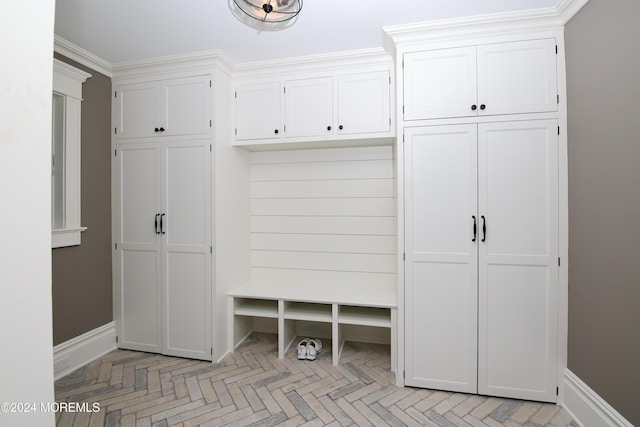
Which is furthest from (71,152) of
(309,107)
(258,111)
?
(309,107)

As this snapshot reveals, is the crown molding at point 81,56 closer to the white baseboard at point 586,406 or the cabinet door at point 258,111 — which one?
the cabinet door at point 258,111

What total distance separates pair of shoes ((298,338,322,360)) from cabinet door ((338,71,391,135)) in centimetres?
190

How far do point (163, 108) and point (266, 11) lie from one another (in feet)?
5.27

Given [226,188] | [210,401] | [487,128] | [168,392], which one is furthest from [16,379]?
[487,128]

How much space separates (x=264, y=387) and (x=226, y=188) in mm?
1651

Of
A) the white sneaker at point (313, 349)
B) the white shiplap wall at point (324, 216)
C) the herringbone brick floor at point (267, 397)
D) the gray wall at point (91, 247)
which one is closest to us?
the herringbone brick floor at point (267, 397)

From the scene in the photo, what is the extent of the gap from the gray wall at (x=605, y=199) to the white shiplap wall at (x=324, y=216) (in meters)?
1.35

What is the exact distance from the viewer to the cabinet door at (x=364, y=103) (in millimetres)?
2447

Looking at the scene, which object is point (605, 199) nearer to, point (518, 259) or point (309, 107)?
point (518, 259)

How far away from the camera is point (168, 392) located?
2.16m

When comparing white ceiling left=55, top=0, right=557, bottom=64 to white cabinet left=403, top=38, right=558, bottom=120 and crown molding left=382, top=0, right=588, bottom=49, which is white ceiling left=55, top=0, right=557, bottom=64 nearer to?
crown molding left=382, top=0, right=588, bottom=49

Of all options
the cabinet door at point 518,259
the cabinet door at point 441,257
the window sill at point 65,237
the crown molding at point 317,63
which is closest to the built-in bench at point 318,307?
the cabinet door at point 441,257

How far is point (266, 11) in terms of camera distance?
1.43 meters

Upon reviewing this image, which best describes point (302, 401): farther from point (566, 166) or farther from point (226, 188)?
point (566, 166)
